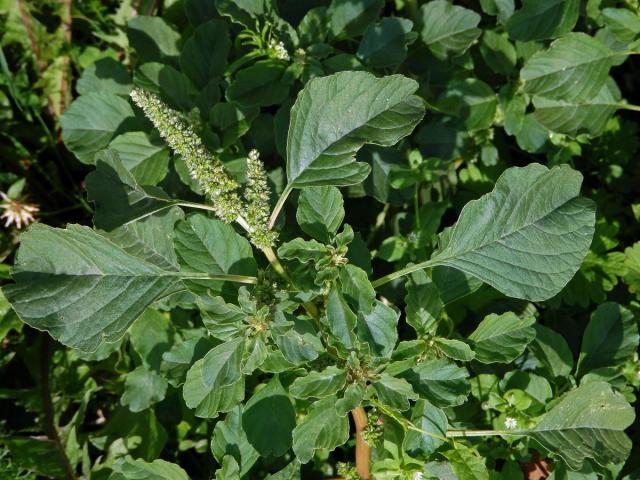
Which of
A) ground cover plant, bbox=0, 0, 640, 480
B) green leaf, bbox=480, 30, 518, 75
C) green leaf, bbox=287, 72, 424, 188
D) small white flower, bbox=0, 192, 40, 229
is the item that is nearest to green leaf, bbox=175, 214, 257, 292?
ground cover plant, bbox=0, 0, 640, 480

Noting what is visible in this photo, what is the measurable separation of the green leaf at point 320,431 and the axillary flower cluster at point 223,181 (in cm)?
42

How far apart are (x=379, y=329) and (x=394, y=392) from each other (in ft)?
0.52

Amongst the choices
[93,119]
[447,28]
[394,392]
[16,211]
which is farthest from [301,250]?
[16,211]

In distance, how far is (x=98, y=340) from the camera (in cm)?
153

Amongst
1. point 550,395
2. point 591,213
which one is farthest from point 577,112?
point 550,395

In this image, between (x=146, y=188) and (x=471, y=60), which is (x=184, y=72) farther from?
(x=471, y=60)

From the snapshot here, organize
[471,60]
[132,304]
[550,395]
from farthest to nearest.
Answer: [471,60] < [550,395] < [132,304]

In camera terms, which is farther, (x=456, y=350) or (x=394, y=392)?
(x=456, y=350)

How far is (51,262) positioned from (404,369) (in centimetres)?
88

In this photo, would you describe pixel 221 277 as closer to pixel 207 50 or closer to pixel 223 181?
pixel 223 181

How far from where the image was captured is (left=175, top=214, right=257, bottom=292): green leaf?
5.55 ft

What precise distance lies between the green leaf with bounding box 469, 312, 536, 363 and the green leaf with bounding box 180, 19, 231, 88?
114cm

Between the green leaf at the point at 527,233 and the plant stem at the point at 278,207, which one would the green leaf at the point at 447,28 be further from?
the plant stem at the point at 278,207

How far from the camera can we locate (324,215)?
5.29 feet
